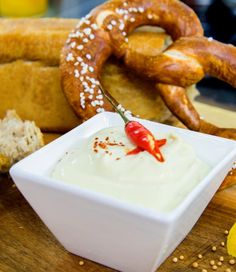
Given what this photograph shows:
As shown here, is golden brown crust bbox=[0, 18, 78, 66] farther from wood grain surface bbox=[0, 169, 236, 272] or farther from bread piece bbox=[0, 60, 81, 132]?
wood grain surface bbox=[0, 169, 236, 272]

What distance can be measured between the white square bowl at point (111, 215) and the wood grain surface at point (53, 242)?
0.03m

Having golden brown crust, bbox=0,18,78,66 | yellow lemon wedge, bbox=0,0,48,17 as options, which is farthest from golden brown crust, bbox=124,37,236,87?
yellow lemon wedge, bbox=0,0,48,17

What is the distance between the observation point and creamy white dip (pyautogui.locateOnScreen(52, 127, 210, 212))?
0.88 m

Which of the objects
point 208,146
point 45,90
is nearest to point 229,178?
point 208,146

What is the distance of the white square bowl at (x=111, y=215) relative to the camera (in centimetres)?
83

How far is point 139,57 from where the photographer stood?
1.44 metres

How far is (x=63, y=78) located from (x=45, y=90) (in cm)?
17

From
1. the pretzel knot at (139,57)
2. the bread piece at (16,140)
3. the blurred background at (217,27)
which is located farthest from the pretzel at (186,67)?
the blurred background at (217,27)

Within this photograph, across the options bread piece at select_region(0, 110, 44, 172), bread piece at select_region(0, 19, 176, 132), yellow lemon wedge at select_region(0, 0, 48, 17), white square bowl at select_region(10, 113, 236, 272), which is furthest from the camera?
yellow lemon wedge at select_region(0, 0, 48, 17)

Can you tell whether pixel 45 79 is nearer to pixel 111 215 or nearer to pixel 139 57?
pixel 139 57

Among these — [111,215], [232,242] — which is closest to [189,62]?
[232,242]

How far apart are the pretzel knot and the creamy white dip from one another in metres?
0.42

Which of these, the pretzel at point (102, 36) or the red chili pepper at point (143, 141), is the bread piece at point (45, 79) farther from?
the red chili pepper at point (143, 141)

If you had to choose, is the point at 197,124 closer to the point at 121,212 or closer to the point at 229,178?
the point at 229,178
